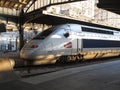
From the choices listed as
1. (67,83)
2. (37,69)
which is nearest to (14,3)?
(37,69)

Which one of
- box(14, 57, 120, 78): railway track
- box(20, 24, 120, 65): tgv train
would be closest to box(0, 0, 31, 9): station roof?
box(20, 24, 120, 65): tgv train

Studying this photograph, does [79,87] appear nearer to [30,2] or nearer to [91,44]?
[91,44]

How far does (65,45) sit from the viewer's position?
19.5 metres

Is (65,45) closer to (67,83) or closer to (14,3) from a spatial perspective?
(67,83)

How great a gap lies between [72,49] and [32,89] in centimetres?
1078

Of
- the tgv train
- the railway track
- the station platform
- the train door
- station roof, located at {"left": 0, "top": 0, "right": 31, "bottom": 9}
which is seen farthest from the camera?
station roof, located at {"left": 0, "top": 0, "right": 31, "bottom": 9}

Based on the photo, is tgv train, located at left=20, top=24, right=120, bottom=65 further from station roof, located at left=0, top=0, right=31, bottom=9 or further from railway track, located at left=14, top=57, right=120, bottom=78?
station roof, located at left=0, top=0, right=31, bottom=9

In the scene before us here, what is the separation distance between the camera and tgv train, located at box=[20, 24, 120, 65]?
18.2 meters

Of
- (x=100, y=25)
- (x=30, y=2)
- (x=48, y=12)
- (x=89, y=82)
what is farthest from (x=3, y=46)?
(x=89, y=82)

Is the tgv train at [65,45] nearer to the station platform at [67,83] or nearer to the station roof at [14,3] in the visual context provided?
the station platform at [67,83]

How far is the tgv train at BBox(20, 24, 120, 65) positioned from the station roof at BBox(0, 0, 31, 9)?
412 inches

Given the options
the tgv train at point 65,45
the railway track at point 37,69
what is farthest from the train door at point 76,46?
the railway track at point 37,69

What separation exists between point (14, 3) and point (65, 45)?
12.7 m

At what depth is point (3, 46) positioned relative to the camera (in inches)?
1419
